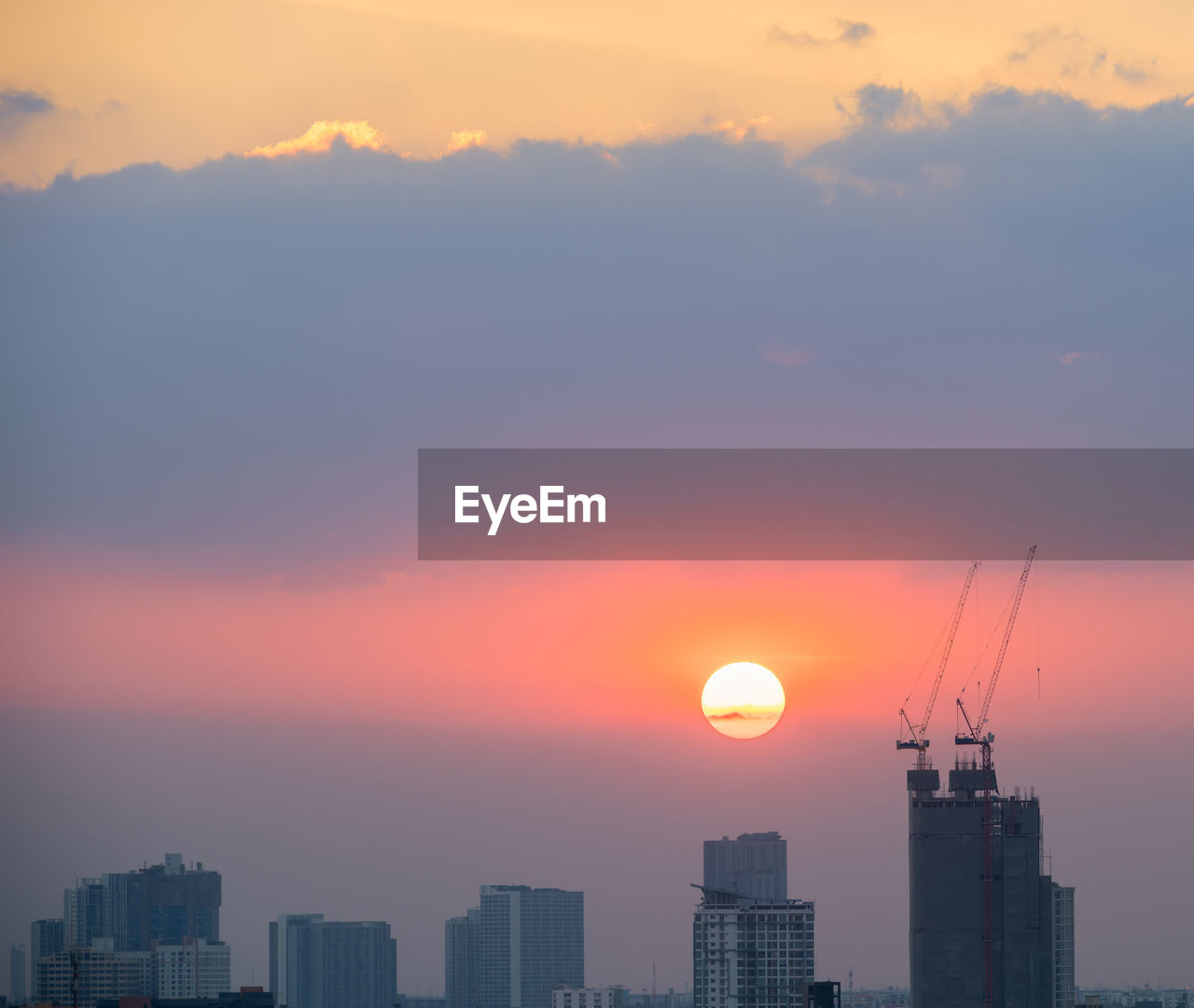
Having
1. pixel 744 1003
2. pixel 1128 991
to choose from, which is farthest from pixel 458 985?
pixel 1128 991

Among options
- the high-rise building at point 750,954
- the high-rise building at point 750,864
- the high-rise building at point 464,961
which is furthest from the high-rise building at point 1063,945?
the high-rise building at point 464,961

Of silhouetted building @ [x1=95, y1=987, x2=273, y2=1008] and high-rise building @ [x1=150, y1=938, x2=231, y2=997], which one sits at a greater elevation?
silhouetted building @ [x1=95, y1=987, x2=273, y2=1008]

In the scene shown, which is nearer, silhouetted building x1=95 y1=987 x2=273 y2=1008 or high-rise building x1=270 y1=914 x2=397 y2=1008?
silhouetted building x1=95 y1=987 x2=273 y2=1008

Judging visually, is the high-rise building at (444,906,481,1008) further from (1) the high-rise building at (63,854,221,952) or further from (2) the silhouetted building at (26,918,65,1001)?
(2) the silhouetted building at (26,918,65,1001)

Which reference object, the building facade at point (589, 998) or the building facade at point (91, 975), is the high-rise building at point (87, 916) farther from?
the building facade at point (589, 998)

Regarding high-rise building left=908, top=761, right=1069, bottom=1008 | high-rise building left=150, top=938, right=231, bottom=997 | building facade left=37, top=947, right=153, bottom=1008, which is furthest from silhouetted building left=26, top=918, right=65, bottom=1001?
high-rise building left=908, top=761, right=1069, bottom=1008

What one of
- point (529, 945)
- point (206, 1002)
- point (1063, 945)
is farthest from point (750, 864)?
point (206, 1002)

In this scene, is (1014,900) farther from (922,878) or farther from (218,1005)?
(218,1005)

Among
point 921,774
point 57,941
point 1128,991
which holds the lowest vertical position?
point 1128,991
